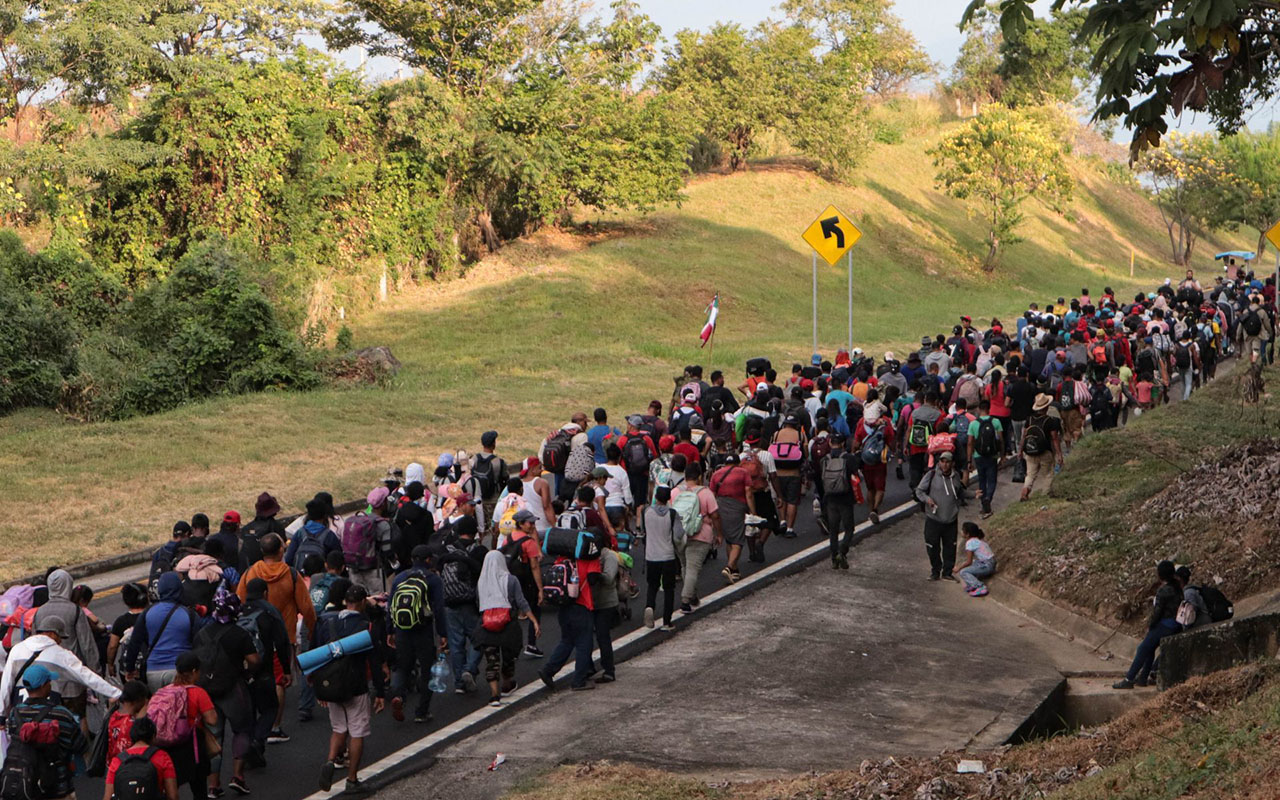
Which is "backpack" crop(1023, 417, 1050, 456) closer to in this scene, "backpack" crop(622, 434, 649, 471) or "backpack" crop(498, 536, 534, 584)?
"backpack" crop(622, 434, 649, 471)

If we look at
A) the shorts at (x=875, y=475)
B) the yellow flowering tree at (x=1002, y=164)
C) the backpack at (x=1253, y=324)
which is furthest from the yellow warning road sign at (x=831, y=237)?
the yellow flowering tree at (x=1002, y=164)

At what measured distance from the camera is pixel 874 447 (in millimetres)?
16328

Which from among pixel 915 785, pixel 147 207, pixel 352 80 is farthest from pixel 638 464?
pixel 352 80

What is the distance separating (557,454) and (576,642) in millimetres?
4835

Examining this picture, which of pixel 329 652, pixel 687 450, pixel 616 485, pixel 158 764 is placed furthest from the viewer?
pixel 687 450

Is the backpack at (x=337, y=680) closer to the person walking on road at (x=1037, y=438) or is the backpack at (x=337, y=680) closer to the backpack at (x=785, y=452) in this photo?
the backpack at (x=785, y=452)

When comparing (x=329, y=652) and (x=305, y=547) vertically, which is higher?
(x=305, y=547)

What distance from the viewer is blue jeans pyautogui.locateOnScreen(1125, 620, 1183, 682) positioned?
11.0 m

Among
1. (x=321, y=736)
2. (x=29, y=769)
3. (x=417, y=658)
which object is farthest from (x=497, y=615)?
(x=29, y=769)

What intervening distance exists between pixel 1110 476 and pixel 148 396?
56.5 feet

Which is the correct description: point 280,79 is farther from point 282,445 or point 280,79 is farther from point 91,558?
point 91,558

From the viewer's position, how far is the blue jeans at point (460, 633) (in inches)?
430

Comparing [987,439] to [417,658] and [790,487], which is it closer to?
[790,487]

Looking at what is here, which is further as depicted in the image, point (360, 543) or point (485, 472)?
point (485, 472)
